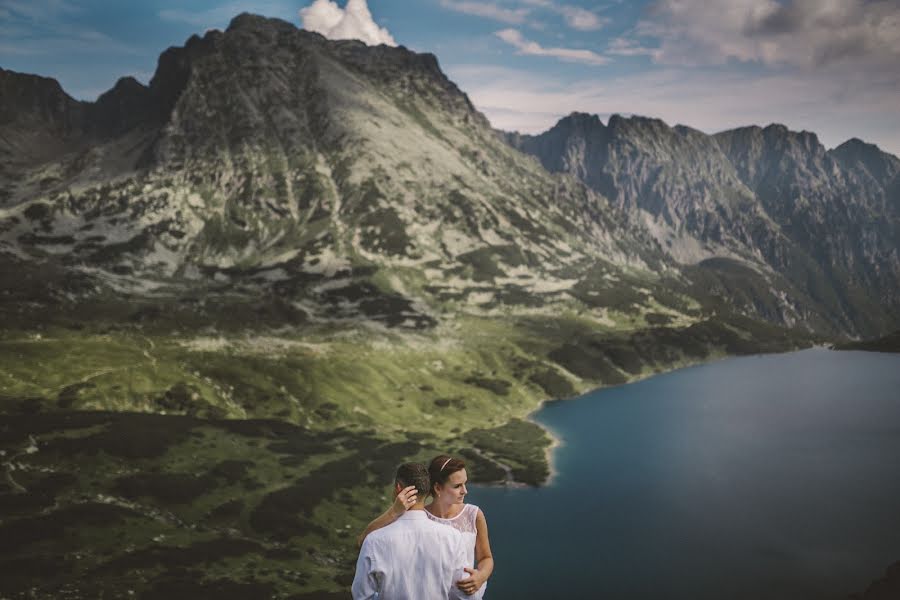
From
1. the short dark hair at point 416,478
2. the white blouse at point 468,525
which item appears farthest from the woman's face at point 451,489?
the short dark hair at point 416,478

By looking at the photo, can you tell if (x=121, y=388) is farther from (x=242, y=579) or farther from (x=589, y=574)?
(x=589, y=574)

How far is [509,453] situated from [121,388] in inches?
4505

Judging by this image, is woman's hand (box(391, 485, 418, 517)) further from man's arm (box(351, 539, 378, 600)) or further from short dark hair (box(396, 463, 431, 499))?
man's arm (box(351, 539, 378, 600))

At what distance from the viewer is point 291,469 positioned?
15438cm

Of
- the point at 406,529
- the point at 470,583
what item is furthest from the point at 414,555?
the point at 470,583

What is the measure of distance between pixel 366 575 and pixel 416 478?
5.75 ft

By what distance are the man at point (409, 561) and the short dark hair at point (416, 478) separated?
0.24 meters

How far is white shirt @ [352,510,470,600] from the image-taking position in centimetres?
1033

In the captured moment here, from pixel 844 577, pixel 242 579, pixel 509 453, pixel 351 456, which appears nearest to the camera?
pixel 242 579

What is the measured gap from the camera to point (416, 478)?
35.7 feet

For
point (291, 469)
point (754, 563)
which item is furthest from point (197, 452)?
point (754, 563)

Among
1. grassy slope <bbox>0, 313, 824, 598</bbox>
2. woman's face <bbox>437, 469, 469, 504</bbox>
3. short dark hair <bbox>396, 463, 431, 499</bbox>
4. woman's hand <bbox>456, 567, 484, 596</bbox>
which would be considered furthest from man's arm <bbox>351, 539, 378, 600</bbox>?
grassy slope <bbox>0, 313, 824, 598</bbox>

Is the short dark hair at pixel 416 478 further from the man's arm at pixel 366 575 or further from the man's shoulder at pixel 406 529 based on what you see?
the man's arm at pixel 366 575

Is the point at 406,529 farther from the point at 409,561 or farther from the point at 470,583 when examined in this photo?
the point at 470,583
